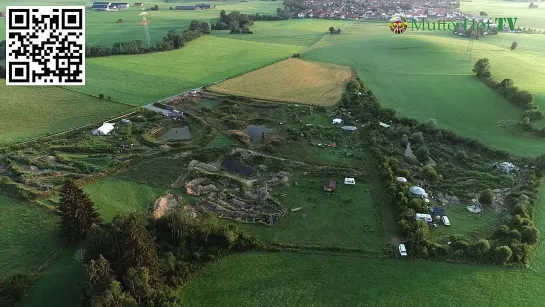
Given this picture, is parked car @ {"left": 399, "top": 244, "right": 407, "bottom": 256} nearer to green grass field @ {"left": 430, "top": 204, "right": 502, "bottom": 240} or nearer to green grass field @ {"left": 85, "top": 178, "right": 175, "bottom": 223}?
green grass field @ {"left": 430, "top": 204, "right": 502, "bottom": 240}

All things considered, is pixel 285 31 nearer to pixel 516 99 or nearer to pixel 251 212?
pixel 516 99

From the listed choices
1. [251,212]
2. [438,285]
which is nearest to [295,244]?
[251,212]

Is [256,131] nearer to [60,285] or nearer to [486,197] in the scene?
[486,197]

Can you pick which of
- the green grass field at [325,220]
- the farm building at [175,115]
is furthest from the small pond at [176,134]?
the green grass field at [325,220]

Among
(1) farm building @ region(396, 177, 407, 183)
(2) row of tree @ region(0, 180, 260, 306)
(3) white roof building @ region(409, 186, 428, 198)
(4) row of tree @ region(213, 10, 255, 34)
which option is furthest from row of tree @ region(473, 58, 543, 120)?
(4) row of tree @ region(213, 10, 255, 34)

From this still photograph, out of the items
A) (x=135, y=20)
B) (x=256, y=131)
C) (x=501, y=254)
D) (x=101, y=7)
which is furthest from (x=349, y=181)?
(x=101, y=7)

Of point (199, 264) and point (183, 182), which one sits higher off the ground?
point (183, 182)

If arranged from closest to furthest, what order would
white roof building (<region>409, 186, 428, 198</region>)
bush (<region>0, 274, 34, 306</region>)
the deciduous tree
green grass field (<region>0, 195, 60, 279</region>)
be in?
bush (<region>0, 274, 34, 306</region>) < green grass field (<region>0, 195, 60, 279</region>) < white roof building (<region>409, 186, 428, 198</region>) < the deciduous tree
